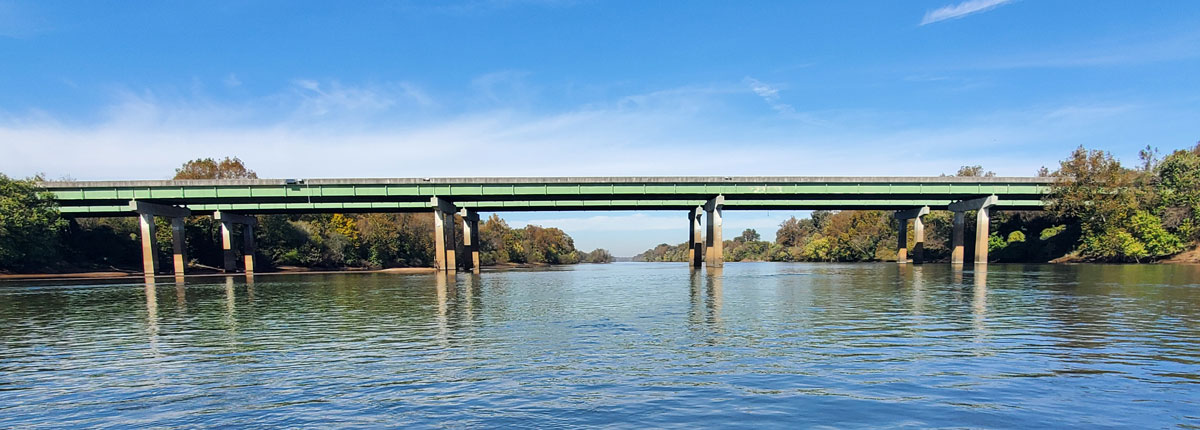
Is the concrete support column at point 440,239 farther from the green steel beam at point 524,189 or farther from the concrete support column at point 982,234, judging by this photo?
the concrete support column at point 982,234

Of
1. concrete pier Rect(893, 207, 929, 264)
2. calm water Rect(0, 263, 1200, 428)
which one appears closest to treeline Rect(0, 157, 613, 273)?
calm water Rect(0, 263, 1200, 428)

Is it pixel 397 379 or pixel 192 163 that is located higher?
pixel 192 163

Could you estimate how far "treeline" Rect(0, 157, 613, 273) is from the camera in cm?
7469

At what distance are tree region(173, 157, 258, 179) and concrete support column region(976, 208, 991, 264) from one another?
113812mm

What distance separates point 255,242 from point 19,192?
3403cm

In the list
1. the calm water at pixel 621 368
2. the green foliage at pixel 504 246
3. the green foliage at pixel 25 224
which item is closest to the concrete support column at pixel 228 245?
the green foliage at pixel 25 224

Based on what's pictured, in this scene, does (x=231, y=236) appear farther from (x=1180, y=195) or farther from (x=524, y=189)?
(x=1180, y=195)

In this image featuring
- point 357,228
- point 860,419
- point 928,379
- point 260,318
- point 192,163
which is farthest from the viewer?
point 357,228

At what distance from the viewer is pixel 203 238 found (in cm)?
10400

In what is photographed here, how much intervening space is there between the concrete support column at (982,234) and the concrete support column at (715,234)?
3720 centimetres

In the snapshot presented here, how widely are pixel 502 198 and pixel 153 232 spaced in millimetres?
44478

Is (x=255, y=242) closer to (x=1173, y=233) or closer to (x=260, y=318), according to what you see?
(x=260, y=318)

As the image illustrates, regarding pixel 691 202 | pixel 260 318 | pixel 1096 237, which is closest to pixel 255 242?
pixel 691 202

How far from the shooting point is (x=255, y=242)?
106438 millimetres
